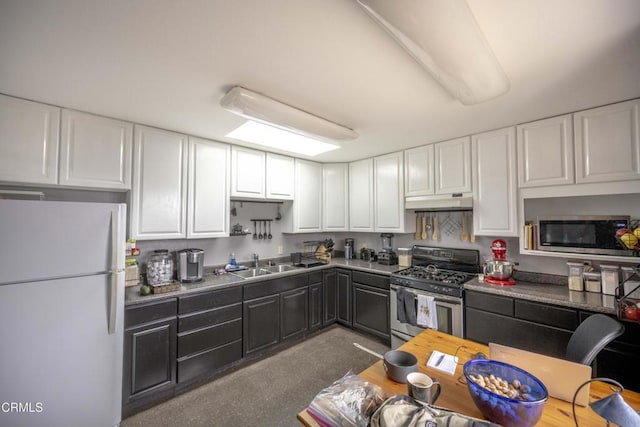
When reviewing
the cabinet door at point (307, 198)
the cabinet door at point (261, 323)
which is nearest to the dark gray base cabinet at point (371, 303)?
the cabinet door at point (307, 198)

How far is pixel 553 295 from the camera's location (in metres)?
2.07

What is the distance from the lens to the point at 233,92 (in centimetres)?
171

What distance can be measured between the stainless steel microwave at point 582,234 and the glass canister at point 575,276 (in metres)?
0.18

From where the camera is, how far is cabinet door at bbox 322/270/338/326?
341 centimetres

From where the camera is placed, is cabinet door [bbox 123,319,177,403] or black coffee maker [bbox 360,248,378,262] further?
black coffee maker [bbox 360,248,378,262]

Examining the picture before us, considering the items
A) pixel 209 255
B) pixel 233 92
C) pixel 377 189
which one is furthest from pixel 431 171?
pixel 209 255

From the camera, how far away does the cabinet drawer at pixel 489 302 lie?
2193 millimetres

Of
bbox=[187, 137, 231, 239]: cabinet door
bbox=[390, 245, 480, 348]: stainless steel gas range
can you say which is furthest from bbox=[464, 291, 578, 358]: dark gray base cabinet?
bbox=[187, 137, 231, 239]: cabinet door

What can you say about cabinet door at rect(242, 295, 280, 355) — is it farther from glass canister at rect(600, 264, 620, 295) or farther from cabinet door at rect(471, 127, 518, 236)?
glass canister at rect(600, 264, 620, 295)

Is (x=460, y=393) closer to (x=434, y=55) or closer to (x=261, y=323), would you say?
(x=434, y=55)

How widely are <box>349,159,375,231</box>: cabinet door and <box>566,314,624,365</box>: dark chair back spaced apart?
236cm

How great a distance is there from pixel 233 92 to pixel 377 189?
232 cm

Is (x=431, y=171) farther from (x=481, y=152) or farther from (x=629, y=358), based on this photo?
(x=629, y=358)

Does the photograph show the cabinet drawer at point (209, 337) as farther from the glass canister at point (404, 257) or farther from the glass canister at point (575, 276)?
the glass canister at point (575, 276)
